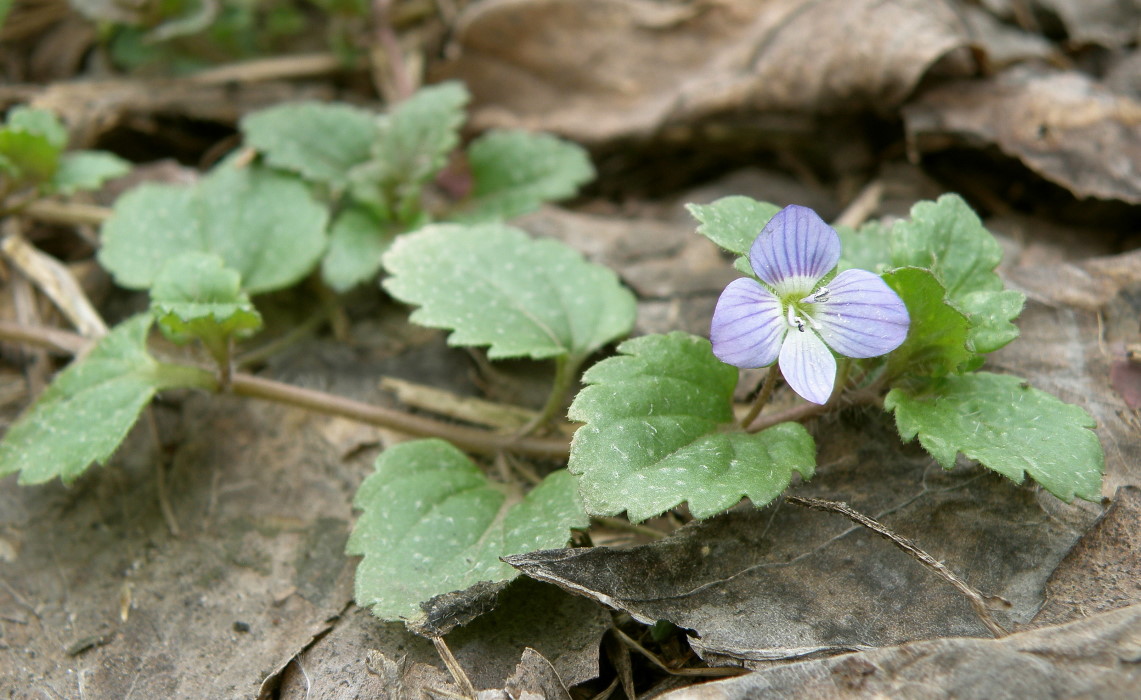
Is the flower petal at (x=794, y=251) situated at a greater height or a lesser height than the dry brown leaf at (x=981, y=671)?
greater

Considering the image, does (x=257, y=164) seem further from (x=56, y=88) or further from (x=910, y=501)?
(x=910, y=501)

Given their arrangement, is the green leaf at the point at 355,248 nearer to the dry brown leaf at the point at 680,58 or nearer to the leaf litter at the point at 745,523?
the leaf litter at the point at 745,523

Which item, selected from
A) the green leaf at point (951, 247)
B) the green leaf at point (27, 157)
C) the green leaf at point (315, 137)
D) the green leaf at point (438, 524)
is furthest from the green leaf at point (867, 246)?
the green leaf at point (27, 157)

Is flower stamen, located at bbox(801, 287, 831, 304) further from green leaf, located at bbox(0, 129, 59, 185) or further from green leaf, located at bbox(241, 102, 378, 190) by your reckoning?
green leaf, located at bbox(0, 129, 59, 185)

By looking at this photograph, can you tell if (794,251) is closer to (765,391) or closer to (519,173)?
(765,391)

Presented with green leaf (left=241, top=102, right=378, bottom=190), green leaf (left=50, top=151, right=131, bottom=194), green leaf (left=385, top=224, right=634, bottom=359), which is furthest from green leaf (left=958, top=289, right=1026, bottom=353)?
green leaf (left=50, top=151, right=131, bottom=194)
